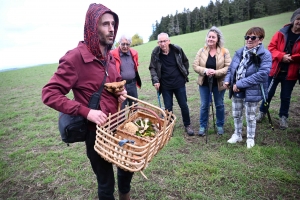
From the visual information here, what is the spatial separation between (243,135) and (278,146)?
821mm

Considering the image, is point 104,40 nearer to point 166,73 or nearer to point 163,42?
point 163,42

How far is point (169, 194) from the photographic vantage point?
3.15 m

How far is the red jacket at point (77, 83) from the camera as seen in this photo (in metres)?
1.76

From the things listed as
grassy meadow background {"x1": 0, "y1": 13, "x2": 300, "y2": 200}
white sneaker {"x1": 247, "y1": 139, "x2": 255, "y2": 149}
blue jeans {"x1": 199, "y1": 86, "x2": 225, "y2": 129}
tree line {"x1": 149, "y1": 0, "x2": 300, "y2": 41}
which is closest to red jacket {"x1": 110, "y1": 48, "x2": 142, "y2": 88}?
blue jeans {"x1": 199, "y1": 86, "x2": 225, "y2": 129}

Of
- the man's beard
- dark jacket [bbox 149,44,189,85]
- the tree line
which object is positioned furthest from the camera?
the tree line

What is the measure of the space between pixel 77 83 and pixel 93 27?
0.60m

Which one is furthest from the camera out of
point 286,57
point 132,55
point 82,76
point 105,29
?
point 132,55

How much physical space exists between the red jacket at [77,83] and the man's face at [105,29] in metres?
0.21

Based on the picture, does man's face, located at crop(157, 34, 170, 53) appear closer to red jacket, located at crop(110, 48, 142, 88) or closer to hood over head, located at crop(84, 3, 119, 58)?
red jacket, located at crop(110, 48, 142, 88)

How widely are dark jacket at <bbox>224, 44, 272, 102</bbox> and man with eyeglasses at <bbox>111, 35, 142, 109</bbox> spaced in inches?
100

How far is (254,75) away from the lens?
147 inches

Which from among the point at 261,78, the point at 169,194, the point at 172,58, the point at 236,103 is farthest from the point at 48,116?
the point at 261,78

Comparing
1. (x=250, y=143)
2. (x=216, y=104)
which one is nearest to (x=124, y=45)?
(x=216, y=104)

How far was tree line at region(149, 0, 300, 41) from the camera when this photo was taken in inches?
2228
